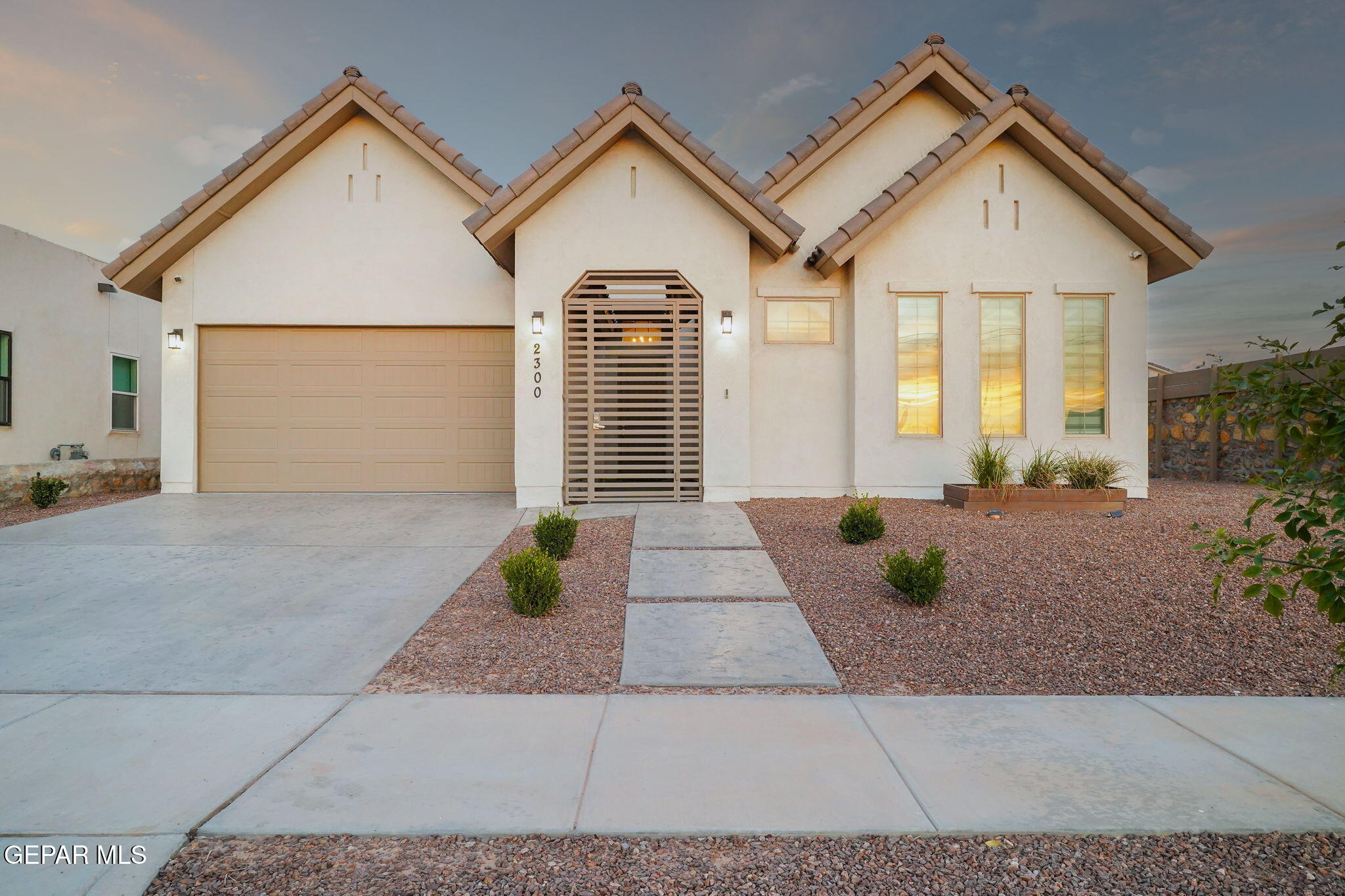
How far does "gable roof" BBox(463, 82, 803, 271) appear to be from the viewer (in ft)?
28.5

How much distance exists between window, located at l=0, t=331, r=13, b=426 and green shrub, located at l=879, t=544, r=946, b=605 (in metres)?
13.9

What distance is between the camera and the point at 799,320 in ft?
33.7

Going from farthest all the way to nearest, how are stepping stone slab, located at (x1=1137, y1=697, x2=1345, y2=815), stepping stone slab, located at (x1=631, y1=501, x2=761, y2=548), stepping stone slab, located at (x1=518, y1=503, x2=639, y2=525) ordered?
1. stepping stone slab, located at (x1=518, y1=503, x2=639, y2=525)
2. stepping stone slab, located at (x1=631, y1=501, x2=761, y2=548)
3. stepping stone slab, located at (x1=1137, y1=697, x2=1345, y2=815)

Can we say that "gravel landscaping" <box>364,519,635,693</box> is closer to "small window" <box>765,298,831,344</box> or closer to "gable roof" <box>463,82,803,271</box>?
"gable roof" <box>463,82,803,271</box>

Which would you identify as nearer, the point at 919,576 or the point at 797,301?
the point at 919,576

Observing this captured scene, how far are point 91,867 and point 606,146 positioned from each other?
8.81m

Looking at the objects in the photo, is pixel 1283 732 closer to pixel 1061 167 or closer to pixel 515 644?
pixel 515 644

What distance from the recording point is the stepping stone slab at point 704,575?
5609 mm

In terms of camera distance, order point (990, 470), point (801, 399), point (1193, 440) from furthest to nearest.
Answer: point (1193, 440), point (801, 399), point (990, 470)

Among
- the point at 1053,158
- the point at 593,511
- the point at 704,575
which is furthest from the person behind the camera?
the point at 1053,158

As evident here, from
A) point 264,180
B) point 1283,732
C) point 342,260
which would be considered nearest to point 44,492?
point 342,260

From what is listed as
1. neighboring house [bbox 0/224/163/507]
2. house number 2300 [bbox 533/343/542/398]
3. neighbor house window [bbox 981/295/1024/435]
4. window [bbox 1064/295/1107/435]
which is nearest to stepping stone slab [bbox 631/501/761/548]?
house number 2300 [bbox 533/343/542/398]

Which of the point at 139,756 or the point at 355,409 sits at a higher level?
the point at 355,409

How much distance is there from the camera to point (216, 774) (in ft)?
9.34
